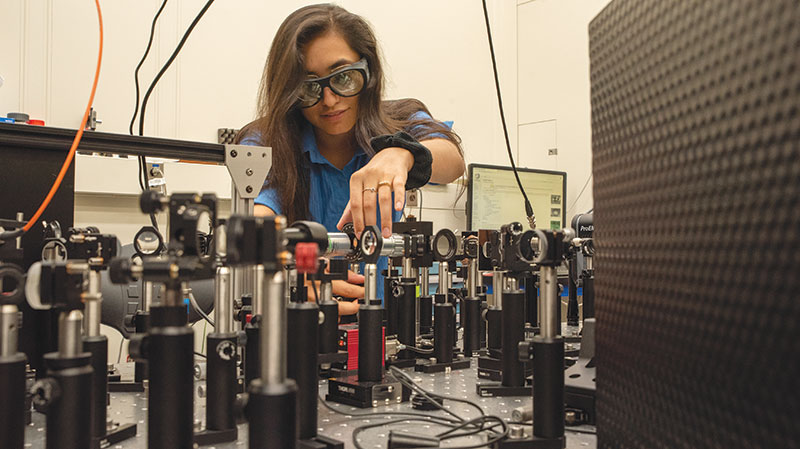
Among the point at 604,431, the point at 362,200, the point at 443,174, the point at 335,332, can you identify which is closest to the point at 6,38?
the point at 443,174

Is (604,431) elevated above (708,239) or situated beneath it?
situated beneath

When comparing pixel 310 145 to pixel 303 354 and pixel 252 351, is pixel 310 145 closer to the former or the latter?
pixel 252 351

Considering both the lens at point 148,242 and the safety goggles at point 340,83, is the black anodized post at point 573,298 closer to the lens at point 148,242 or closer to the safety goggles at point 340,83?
the safety goggles at point 340,83

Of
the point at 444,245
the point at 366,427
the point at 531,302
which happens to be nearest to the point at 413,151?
the point at 444,245

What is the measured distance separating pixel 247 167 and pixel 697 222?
0.75 m

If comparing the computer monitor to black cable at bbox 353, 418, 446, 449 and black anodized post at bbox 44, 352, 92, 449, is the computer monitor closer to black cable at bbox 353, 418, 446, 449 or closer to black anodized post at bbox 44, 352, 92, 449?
black cable at bbox 353, 418, 446, 449

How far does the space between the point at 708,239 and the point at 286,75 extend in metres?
1.35

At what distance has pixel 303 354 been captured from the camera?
686 mm

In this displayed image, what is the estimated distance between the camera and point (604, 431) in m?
0.66

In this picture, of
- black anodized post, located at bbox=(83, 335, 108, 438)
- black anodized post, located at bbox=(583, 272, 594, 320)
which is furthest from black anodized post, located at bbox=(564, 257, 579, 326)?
black anodized post, located at bbox=(83, 335, 108, 438)

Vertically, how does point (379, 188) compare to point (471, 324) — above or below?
above

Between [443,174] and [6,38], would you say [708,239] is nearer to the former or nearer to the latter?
[443,174]

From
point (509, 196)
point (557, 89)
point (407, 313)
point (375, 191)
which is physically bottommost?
point (407, 313)

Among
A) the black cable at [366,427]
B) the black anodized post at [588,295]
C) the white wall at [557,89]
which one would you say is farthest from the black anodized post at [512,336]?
the white wall at [557,89]
